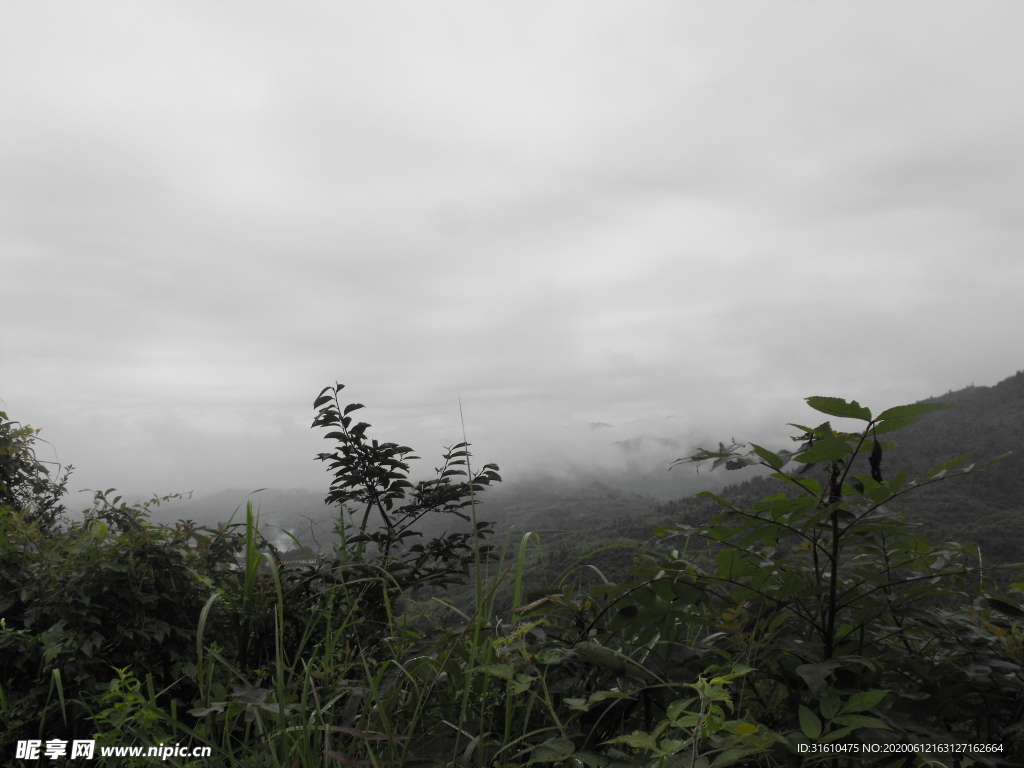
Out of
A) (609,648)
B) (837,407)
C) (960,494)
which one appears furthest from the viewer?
(960,494)

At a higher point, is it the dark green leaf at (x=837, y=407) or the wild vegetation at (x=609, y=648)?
the dark green leaf at (x=837, y=407)

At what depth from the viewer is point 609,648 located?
183cm

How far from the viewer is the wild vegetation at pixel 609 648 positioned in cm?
145

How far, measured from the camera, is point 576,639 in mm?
1849

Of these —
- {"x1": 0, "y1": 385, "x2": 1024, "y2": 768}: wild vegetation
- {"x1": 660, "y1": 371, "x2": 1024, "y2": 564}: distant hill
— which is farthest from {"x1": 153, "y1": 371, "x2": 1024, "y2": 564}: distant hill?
{"x1": 0, "y1": 385, "x2": 1024, "y2": 768}: wild vegetation

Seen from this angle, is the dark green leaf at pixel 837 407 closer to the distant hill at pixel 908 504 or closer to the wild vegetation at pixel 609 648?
the wild vegetation at pixel 609 648

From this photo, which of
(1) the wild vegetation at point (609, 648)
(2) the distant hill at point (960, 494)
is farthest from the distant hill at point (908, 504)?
(1) the wild vegetation at point (609, 648)

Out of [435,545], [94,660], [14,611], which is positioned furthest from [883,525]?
[14,611]

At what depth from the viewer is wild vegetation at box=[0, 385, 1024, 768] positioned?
1.45 meters

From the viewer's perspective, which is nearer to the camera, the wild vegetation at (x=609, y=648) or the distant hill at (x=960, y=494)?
the wild vegetation at (x=609, y=648)

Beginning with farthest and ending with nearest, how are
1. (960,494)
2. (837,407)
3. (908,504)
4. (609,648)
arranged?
1. (960,494)
2. (908,504)
3. (609,648)
4. (837,407)

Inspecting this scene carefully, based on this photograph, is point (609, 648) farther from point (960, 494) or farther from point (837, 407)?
point (960, 494)

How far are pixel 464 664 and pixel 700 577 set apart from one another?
2.68 feet

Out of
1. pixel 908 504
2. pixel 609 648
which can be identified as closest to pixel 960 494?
pixel 908 504
